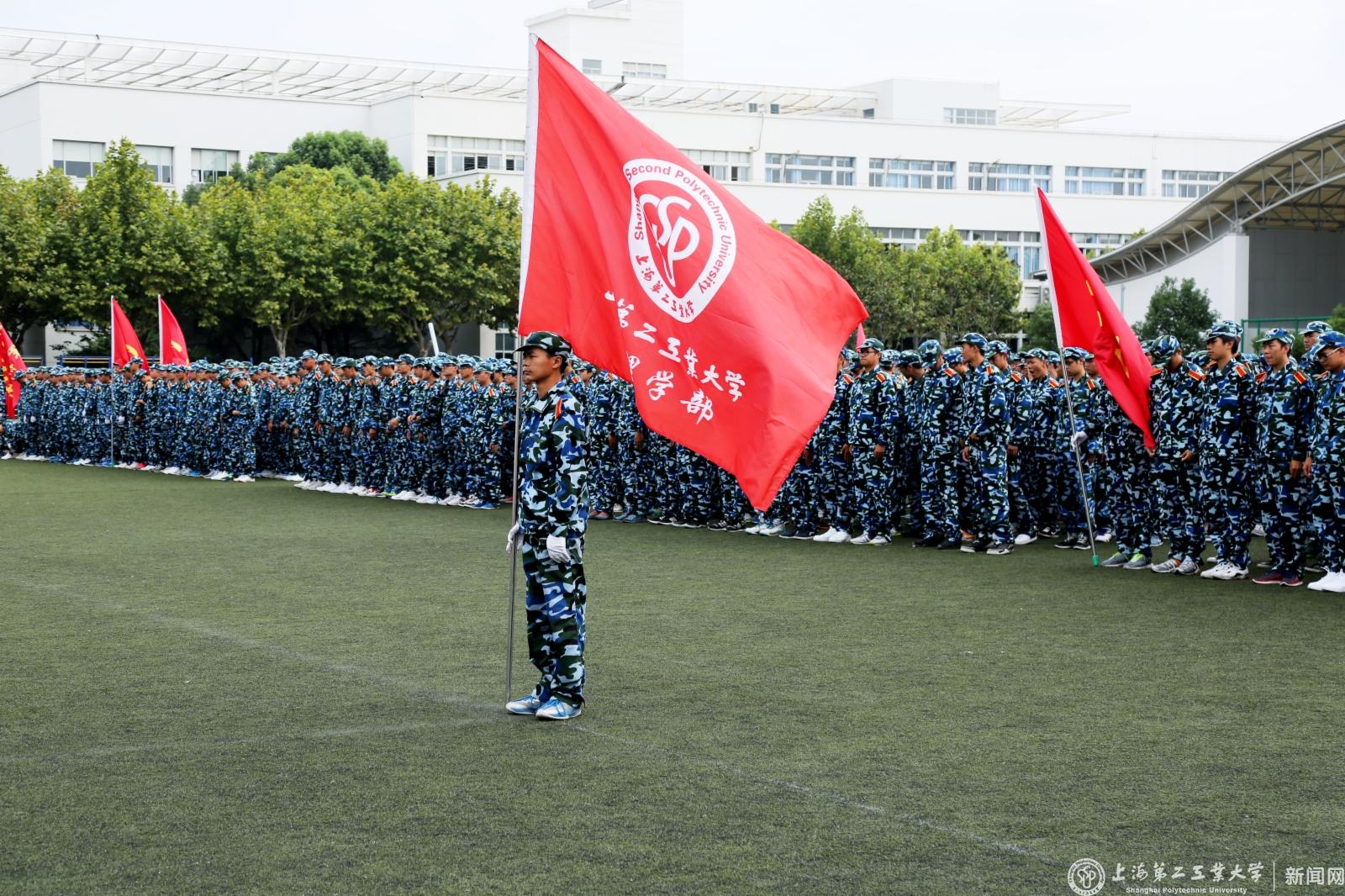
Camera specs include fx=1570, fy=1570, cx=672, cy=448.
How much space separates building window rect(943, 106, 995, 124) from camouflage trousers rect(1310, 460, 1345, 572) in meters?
71.9

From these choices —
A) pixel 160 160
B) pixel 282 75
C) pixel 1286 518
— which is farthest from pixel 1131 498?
pixel 282 75

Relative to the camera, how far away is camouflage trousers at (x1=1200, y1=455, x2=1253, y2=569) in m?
12.7

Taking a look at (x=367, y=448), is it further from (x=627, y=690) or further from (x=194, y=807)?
(x=194, y=807)

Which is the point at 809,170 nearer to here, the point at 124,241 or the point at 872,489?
the point at 124,241

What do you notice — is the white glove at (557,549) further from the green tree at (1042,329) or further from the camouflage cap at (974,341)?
the green tree at (1042,329)

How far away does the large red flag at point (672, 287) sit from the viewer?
714 cm

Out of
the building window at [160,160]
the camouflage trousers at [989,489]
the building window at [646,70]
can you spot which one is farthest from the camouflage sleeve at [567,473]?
the building window at [646,70]

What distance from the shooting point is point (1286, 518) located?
40.7 feet

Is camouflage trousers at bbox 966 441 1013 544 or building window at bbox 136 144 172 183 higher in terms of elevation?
building window at bbox 136 144 172 183

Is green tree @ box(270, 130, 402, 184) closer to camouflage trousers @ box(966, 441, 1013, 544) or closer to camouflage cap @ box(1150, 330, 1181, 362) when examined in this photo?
camouflage trousers @ box(966, 441, 1013, 544)

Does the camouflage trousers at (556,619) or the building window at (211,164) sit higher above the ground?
the building window at (211,164)

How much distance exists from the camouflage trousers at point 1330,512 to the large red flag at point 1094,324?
164 cm

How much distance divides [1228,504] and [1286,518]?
1.62 feet

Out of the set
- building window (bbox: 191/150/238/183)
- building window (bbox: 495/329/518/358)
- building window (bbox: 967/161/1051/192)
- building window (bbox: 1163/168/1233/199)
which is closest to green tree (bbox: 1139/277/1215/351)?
building window (bbox: 495/329/518/358)
